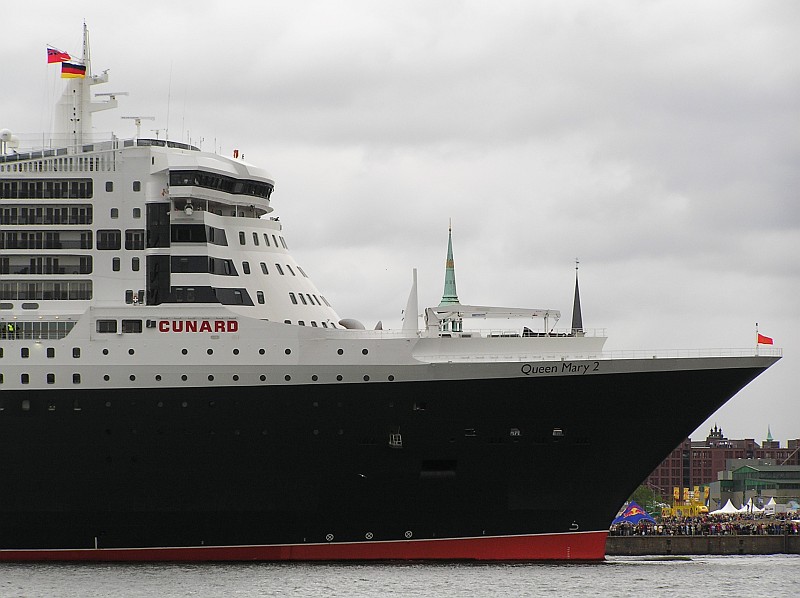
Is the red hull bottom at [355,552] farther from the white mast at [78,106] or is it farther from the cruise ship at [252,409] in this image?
the white mast at [78,106]

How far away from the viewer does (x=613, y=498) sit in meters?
56.3

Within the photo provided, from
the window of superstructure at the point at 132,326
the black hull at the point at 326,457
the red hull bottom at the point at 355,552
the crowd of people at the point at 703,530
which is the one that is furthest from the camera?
the crowd of people at the point at 703,530

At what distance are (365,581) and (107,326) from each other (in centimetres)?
1342

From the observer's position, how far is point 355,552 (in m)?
55.5

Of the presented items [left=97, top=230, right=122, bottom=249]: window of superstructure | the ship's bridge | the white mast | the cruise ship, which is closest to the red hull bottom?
the cruise ship

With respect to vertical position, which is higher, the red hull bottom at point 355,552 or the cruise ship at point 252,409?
the cruise ship at point 252,409

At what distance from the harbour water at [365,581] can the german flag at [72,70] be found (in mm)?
19200

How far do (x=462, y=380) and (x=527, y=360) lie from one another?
2.56 m

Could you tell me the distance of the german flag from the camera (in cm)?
5897

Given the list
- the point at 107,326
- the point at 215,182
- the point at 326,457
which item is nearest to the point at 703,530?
the point at 326,457

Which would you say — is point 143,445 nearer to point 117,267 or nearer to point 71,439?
point 71,439

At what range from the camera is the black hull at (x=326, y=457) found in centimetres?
5447

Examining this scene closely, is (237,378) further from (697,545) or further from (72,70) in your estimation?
(697,545)

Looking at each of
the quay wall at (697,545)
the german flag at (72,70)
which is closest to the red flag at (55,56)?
the german flag at (72,70)
